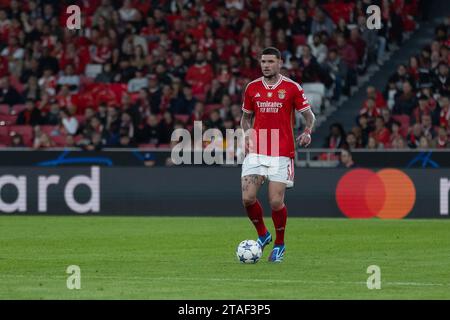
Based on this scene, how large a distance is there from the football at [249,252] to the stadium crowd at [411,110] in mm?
9344

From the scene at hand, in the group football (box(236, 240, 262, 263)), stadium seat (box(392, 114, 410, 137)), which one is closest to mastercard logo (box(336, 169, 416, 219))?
stadium seat (box(392, 114, 410, 137))

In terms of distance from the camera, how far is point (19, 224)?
65.4 ft

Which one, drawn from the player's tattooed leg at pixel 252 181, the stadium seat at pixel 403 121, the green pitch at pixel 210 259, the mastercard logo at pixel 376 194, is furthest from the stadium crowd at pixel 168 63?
the player's tattooed leg at pixel 252 181

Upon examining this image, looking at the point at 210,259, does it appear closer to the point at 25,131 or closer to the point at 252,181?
the point at 252,181

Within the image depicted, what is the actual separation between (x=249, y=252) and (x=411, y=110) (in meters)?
11.5

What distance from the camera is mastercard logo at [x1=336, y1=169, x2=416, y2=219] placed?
842 inches

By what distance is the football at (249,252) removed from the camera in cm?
1324

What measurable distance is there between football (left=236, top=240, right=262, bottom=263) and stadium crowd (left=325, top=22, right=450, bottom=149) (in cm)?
934

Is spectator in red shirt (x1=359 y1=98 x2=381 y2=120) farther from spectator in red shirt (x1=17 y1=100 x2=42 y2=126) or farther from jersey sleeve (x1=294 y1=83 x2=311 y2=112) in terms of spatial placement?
jersey sleeve (x1=294 y1=83 x2=311 y2=112)

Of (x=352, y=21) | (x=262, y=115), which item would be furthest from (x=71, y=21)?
(x=262, y=115)

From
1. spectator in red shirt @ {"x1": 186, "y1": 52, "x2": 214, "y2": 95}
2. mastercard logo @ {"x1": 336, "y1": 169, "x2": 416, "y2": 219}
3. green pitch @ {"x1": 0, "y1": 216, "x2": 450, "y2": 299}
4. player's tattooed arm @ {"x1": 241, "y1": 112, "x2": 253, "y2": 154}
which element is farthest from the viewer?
spectator in red shirt @ {"x1": 186, "y1": 52, "x2": 214, "y2": 95}

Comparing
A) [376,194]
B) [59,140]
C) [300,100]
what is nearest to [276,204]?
[300,100]

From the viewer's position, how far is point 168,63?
2747 cm

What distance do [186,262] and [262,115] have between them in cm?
186
